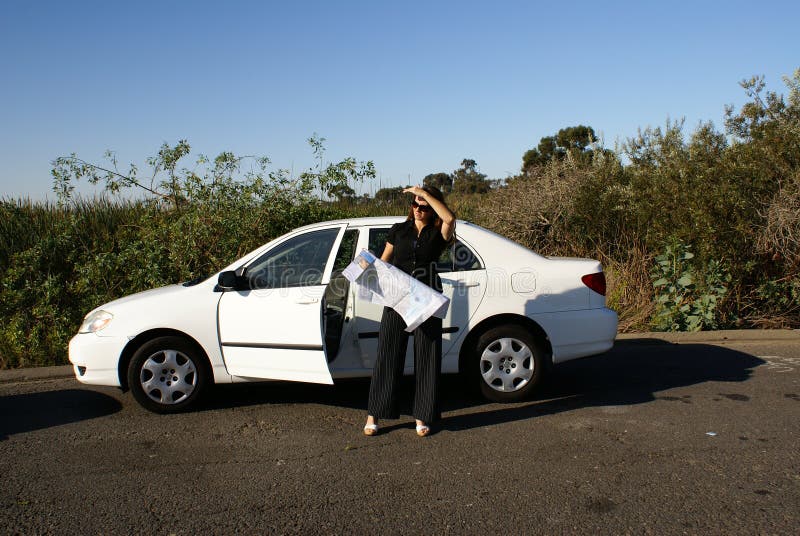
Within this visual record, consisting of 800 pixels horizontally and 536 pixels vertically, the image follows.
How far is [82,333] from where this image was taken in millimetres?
5809

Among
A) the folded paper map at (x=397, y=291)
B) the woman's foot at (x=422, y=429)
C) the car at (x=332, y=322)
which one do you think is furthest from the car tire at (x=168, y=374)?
the woman's foot at (x=422, y=429)

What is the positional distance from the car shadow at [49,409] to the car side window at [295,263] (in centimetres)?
176

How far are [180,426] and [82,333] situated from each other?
124 centimetres

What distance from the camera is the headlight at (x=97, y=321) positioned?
5.71 meters

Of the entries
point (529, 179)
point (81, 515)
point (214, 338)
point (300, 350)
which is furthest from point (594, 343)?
point (529, 179)

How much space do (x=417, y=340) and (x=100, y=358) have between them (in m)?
2.66

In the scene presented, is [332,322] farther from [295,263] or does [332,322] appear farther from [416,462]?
[416,462]

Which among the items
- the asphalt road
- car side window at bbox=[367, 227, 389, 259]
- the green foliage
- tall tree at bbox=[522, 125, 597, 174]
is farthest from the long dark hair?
tall tree at bbox=[522, 125, 597, 174]

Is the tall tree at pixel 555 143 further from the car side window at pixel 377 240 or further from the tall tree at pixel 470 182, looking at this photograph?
the car side window at pixel 377 240

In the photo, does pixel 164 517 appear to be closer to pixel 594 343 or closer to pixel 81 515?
pixel 81 515

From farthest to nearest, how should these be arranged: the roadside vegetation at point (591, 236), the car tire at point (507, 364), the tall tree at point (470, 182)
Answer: the tall tree at point (470, 182)
the roadside vegetation at point (591, 236)
the car tire at point (507, 364)

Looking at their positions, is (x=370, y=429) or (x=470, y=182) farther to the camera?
(x=470, y=182)

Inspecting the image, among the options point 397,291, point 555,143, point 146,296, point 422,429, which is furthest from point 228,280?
point 555,143

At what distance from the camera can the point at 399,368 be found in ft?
16.8
